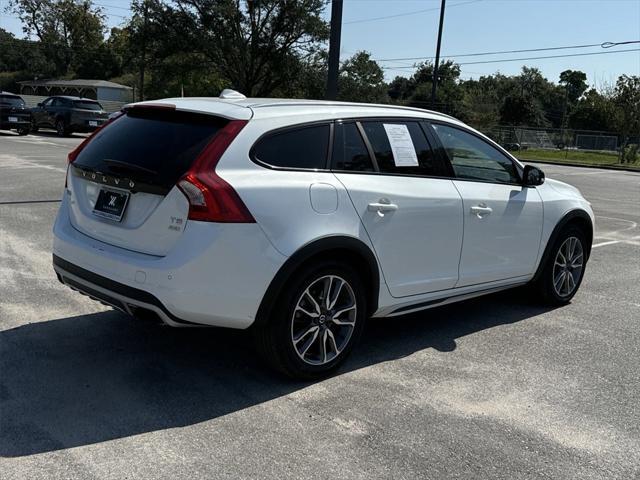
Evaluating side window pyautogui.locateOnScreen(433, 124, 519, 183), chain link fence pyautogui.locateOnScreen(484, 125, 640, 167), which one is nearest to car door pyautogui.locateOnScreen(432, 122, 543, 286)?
side window pyautogui.locateOnScreen(433, 124, 519, 183)

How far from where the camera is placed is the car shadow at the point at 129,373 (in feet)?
11.1

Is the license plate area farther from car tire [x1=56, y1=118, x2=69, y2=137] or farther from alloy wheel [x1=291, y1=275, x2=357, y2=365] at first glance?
car tire [x1=56, y1=118, x2=69, y2=137]

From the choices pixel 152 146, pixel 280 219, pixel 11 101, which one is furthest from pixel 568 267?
pixel 11 101

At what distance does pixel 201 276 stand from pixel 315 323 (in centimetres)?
88

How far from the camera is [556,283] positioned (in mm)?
5930

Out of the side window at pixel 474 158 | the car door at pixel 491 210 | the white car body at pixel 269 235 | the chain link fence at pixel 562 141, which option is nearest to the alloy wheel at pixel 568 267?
the car door at pixel 491 210

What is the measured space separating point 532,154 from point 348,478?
1552 inches

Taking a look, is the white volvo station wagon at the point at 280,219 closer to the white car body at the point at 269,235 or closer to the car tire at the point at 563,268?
the white car body at the point at 269,235

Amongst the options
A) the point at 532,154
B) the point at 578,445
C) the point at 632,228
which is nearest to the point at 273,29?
the point at 532,154

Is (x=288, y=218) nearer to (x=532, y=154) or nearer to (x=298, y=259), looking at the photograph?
(x=298, y=259)

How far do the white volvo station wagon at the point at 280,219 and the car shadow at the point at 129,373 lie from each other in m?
0.36

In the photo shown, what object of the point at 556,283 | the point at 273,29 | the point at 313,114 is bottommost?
the point at 556,283

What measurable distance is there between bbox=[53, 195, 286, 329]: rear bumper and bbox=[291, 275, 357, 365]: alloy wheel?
38 cm

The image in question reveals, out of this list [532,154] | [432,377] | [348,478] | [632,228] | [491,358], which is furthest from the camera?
[532,154]
